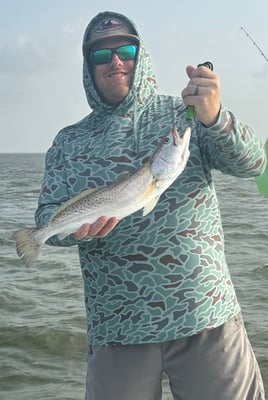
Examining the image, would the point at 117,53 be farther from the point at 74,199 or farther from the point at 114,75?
the point at 74,199

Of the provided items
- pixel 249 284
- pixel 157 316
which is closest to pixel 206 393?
pixel 157 316

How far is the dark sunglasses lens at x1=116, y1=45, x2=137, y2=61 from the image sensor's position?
3963 mm

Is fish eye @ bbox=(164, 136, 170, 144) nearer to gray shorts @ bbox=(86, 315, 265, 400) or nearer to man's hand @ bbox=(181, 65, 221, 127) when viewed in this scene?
man's hand @ bbox=(181, 65, 221, 127)

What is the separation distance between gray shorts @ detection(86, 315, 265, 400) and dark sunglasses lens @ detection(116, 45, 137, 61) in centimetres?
173

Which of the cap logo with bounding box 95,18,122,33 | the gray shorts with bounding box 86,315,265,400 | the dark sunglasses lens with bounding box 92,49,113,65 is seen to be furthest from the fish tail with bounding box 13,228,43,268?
the cap logo with bounding box 95,18,122,33

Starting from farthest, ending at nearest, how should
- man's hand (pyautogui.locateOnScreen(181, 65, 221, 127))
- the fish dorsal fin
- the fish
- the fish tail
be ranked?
the fish tail < the fish dorsal fin < the fish < man's hand (pyautogui.locateOnScreen(181, 65, 221, 127))

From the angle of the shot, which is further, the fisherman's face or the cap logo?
the cap logo

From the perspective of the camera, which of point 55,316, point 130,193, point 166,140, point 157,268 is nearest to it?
point 166,140

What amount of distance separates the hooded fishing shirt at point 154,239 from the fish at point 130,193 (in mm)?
131

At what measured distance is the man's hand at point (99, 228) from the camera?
11.2 ft

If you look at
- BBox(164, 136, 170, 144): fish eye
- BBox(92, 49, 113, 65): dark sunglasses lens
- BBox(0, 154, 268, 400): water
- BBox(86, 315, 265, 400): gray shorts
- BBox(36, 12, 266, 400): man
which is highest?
BBox(92, 49, 113, 65): dark sunglasses lens

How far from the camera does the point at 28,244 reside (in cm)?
380

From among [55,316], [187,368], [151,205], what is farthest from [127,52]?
[55,316]

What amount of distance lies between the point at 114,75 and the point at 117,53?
0.14 metres
